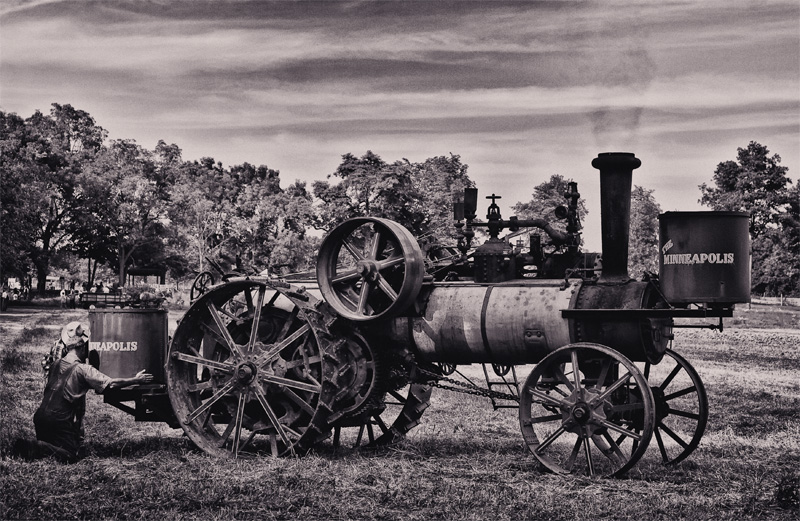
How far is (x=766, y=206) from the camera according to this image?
69.2 m

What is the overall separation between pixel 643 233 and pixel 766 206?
9640 millimetres

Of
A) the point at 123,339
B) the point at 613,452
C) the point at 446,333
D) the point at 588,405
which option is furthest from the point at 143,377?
the point at 613,452

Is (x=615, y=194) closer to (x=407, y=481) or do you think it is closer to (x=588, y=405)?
(x=588, y=405)

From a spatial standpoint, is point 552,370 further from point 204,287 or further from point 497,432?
point 204,287

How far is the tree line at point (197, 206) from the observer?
52938 millimetres

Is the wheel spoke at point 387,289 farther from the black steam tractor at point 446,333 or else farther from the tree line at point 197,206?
the tree line at point 197,206

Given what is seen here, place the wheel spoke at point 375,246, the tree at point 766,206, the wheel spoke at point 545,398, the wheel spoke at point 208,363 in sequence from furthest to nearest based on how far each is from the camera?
1. the tree at point 766,206
2. the wheel spoke at point 208,363
3. the wheel spoke at point 375,246
4. the wheel spoke at point 545,398

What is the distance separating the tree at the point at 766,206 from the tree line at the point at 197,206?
96mm

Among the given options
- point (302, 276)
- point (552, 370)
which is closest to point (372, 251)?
point (302, 276)

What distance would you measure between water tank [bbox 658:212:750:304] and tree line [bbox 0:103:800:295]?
39787mm

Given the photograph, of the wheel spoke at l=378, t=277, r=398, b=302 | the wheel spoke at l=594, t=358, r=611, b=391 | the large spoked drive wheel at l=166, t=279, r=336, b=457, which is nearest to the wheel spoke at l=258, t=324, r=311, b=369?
the large spoked drive wheel at l=166, t=279, r=336, b=457

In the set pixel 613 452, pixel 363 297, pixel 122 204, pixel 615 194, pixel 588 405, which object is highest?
pixel 122 204

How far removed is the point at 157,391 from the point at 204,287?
4.59 feet

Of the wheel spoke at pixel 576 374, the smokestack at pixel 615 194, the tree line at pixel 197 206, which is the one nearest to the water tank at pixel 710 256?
the smokestack at pixel 615 194
